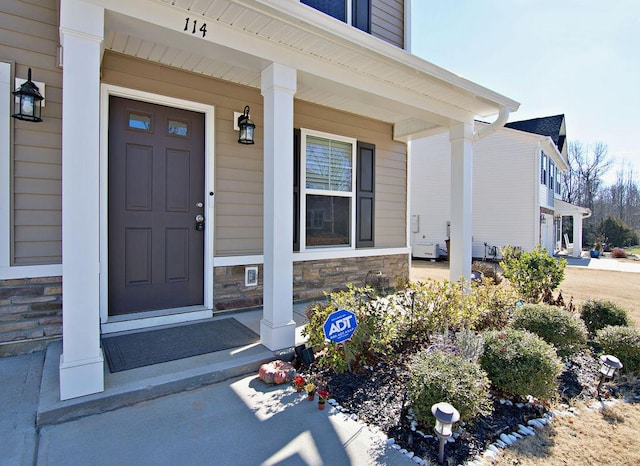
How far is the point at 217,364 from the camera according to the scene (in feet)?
→ 8.77

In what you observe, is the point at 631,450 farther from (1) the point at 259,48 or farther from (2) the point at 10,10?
(2) the point at 10,10

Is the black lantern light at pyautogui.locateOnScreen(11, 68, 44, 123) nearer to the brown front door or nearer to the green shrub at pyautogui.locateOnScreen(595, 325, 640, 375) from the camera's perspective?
the brown front door

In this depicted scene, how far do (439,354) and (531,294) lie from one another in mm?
2952

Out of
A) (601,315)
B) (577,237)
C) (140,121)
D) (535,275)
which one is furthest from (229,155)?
(577,237)

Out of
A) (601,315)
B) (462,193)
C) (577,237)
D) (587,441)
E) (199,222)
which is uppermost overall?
(462,193)

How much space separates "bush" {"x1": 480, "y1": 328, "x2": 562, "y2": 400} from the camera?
2.29 meters

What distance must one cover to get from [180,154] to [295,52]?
1.57 m

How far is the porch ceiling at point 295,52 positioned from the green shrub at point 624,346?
2.79 metres

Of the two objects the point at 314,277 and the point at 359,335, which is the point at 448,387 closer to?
the point at 359,335

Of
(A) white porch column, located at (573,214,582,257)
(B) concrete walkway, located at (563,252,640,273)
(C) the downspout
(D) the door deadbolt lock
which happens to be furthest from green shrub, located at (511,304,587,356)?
(A) white porch column, located at (573,214,582,257)

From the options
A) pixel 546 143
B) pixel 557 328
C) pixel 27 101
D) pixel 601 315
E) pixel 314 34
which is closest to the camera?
pixel 27 101

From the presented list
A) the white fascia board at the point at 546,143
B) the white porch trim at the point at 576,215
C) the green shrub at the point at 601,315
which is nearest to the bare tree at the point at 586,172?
the white porch trim at the point at 576,215

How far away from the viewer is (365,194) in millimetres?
5289

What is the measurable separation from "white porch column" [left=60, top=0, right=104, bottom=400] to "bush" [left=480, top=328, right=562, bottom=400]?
2559mm
